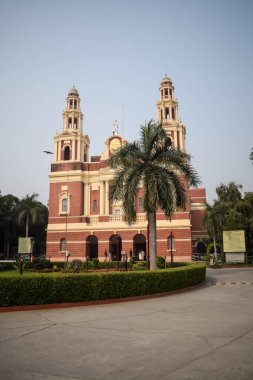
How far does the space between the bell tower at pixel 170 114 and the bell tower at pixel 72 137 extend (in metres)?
11.5

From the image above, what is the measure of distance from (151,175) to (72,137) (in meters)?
30.3

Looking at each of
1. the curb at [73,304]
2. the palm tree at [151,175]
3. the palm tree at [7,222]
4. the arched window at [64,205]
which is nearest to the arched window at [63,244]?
the arched window at [64,205]

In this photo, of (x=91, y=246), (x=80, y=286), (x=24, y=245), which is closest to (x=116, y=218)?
(x=91, y=246)

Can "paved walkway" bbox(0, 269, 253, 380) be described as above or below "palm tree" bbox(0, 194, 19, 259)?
below

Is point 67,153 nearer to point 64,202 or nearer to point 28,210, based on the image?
point 64,202

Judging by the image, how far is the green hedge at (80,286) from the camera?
1105 cm

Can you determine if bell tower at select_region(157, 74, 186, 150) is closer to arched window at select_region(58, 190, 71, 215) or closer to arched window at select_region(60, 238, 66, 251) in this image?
arched window at select_region(58, 190, 71, 215)

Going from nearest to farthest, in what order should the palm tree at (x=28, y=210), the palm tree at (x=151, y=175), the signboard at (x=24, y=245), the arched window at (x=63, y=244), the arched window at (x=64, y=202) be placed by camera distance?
the palm tree at (x=151, y=175)
the signboard at (x=24, y=245)
the arched window at (x=63, y=244)
the arched window at (x=64, y=202)
the palm tree at (x=28, y=210)

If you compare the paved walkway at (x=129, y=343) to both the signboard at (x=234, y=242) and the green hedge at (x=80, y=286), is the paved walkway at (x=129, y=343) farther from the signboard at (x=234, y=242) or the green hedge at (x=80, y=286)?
the signboard at (x=234, y=242)

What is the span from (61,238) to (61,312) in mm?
33599

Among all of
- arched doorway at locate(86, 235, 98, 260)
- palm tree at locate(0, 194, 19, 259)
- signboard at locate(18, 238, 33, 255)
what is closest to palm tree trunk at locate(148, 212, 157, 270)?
signboard at locate(18, 238, 33, 255)

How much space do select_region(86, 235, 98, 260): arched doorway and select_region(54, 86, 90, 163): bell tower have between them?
432 inches

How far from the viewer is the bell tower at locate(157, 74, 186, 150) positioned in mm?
43781

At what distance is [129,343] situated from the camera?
22.4 ft
